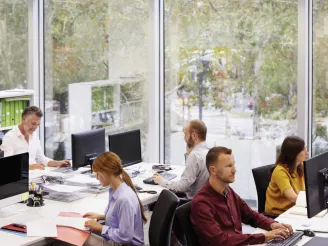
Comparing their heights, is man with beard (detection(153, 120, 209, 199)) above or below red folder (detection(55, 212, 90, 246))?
above

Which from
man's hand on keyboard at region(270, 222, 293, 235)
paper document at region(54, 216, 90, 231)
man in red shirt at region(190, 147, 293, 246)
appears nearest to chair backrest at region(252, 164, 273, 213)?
man in red shirt at region(190, 147, 293, 246)

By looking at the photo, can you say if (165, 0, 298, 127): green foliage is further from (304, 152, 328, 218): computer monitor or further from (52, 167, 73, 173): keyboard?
(304, 152, 328, 218): computer monitor

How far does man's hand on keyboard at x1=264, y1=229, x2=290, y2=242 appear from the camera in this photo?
11.7ft

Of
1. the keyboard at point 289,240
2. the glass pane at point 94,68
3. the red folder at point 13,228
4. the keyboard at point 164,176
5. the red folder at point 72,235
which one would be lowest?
the red folder at point 72,235

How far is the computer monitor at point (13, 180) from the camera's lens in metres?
4.18

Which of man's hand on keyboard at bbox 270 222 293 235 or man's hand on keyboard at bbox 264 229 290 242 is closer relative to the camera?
man's hand on keyboard at bbox 264 229 290 242

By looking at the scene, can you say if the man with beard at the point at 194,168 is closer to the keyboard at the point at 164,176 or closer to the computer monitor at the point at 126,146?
the keyboard at the point at 164,176

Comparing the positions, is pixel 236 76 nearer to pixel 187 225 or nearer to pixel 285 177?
pixel 285 177

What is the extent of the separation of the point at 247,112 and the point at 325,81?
2.98 feet

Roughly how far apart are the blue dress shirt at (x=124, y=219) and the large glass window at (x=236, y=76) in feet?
9.52

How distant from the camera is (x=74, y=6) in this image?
7297 mm

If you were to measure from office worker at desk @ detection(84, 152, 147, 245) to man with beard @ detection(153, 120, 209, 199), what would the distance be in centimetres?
108

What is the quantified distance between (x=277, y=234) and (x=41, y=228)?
153 cm

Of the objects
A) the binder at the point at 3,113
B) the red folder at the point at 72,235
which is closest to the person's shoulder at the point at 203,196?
the red folder at the point at 72,235
